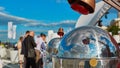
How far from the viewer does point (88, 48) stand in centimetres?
369

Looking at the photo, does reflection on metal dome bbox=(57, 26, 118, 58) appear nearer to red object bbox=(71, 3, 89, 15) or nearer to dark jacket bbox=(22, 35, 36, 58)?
red object bbox=(71, 3, 89, 15)

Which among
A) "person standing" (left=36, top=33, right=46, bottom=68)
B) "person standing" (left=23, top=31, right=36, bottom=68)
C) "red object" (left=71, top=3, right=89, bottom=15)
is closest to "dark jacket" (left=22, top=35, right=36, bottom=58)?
"person standing" (left=23, top=31, right=36, bottom=68)

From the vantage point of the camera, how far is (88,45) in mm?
3715

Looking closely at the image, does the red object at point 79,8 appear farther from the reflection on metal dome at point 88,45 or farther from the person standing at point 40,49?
the person standing at point 40,49

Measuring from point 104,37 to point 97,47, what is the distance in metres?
0.14

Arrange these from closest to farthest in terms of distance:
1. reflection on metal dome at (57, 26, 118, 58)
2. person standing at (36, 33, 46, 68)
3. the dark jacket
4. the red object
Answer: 1. the red object
2. reflection on metal dome at (57, 26, 118, 58)
3. the dark jacket
4. person standing at (36, 33, 46, 68)

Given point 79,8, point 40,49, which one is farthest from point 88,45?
point 40,49

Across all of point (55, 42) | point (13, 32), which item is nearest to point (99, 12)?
point (13, 32)

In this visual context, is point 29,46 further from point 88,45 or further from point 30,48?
point 88,45

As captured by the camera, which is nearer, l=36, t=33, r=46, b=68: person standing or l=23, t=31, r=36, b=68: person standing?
l=23, t=31, r=36, b=68: person standing

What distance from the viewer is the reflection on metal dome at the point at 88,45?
3682 millimetres

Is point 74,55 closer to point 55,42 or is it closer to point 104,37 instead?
point 104,37

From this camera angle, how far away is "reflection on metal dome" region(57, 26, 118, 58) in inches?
145

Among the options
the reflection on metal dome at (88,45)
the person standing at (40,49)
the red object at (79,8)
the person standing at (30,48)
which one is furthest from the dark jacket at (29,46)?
the red object at (79,8)
